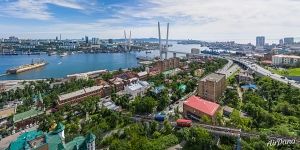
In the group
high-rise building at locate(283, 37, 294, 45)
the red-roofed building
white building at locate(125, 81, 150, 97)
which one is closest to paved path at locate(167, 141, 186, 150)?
the red-roofed building

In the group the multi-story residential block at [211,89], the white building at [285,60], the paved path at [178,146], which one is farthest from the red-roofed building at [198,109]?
the white building at [285,60]

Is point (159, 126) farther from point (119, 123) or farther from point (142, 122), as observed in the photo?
point (119, 123)

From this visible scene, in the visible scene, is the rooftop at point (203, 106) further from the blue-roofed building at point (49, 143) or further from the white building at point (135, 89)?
the blue-roofed building at point (49, 143)

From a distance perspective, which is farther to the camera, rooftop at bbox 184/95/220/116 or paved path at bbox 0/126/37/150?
rooftop at bbox 184/95/220/116

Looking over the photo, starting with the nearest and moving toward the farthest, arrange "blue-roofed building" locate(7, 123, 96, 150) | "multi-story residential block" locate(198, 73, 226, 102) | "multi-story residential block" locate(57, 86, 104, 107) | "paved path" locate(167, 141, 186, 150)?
"blue-roofed building" locate(7, 123, 96, 150), "paved path" locate(167, 141, 186, 150), "multi-story residential block" locate(57, 86, 104, 107), "multi-story residential block" locate(198, 73, 226, 102)

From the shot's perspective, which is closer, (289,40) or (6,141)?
(6,141)

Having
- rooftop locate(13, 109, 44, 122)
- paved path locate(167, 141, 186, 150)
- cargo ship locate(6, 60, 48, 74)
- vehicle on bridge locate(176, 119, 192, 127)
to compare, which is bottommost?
paved path locate(167, 141, 186, 150)

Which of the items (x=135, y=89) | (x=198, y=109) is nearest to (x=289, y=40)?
(x=135, y=89)

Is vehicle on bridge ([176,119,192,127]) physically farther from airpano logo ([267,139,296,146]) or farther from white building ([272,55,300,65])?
white building ([272,55,300,65])

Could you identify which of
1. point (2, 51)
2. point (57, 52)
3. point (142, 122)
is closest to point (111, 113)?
point (142, 122)

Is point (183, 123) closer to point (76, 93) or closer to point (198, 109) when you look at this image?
point (198, 109)
